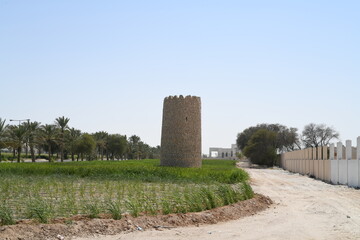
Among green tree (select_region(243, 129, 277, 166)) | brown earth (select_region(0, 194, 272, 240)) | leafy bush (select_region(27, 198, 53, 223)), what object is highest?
green tree (select_region(243, 129, 277, 166))

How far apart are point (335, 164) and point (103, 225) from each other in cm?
2310

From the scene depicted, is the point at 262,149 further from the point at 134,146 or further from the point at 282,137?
the point at 134,146

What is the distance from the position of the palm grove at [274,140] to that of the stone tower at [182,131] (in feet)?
119

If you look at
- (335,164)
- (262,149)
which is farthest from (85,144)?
(335,164)

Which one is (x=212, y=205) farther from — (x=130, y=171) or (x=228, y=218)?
(x=130, y=171)

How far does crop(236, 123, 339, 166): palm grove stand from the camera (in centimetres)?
6988

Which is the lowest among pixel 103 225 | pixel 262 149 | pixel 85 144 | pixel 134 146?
pixel 103 225

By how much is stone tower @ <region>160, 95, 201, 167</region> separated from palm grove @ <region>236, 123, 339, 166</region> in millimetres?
36340

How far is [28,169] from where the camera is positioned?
1096 inches

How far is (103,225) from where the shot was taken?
917 cm

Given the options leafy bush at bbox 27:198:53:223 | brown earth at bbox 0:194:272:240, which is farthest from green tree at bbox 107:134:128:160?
leafy bush at bbox 27:198:53:223

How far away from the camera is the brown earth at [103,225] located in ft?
27.0

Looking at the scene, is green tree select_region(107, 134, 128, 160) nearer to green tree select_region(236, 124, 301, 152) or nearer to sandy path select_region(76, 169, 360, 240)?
green tree select_region(236, 124, 301, 152)

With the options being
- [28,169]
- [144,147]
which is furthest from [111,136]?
[28,169]
